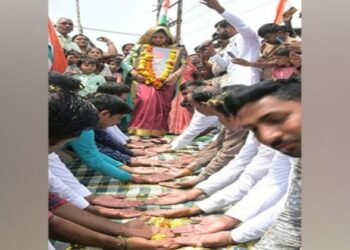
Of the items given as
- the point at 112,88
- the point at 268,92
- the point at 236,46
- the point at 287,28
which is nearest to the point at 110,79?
the point at 112,88

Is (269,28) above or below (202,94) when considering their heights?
above

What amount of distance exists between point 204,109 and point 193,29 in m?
0.39

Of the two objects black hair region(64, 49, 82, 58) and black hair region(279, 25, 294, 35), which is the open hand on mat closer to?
black hair region(64, 49, 82, 58)

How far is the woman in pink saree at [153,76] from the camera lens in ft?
6.93

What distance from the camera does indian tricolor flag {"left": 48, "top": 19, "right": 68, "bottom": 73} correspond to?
1.98 m

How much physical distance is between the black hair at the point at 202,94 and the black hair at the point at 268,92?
0.09m

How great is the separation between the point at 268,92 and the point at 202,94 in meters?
0.32

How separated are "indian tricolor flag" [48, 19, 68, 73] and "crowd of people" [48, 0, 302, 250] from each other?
2 cm

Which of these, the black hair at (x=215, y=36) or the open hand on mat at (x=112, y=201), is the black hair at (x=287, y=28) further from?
the open hand on mat at (x=112, y=201)

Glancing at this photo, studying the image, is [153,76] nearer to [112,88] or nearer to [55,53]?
[112,88]

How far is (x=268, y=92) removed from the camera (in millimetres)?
2072

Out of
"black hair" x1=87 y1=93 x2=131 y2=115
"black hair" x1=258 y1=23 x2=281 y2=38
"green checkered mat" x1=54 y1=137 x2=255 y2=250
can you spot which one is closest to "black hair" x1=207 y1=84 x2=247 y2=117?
"green checkered mat" x1=54 y1=137 x2=255 y2=250
